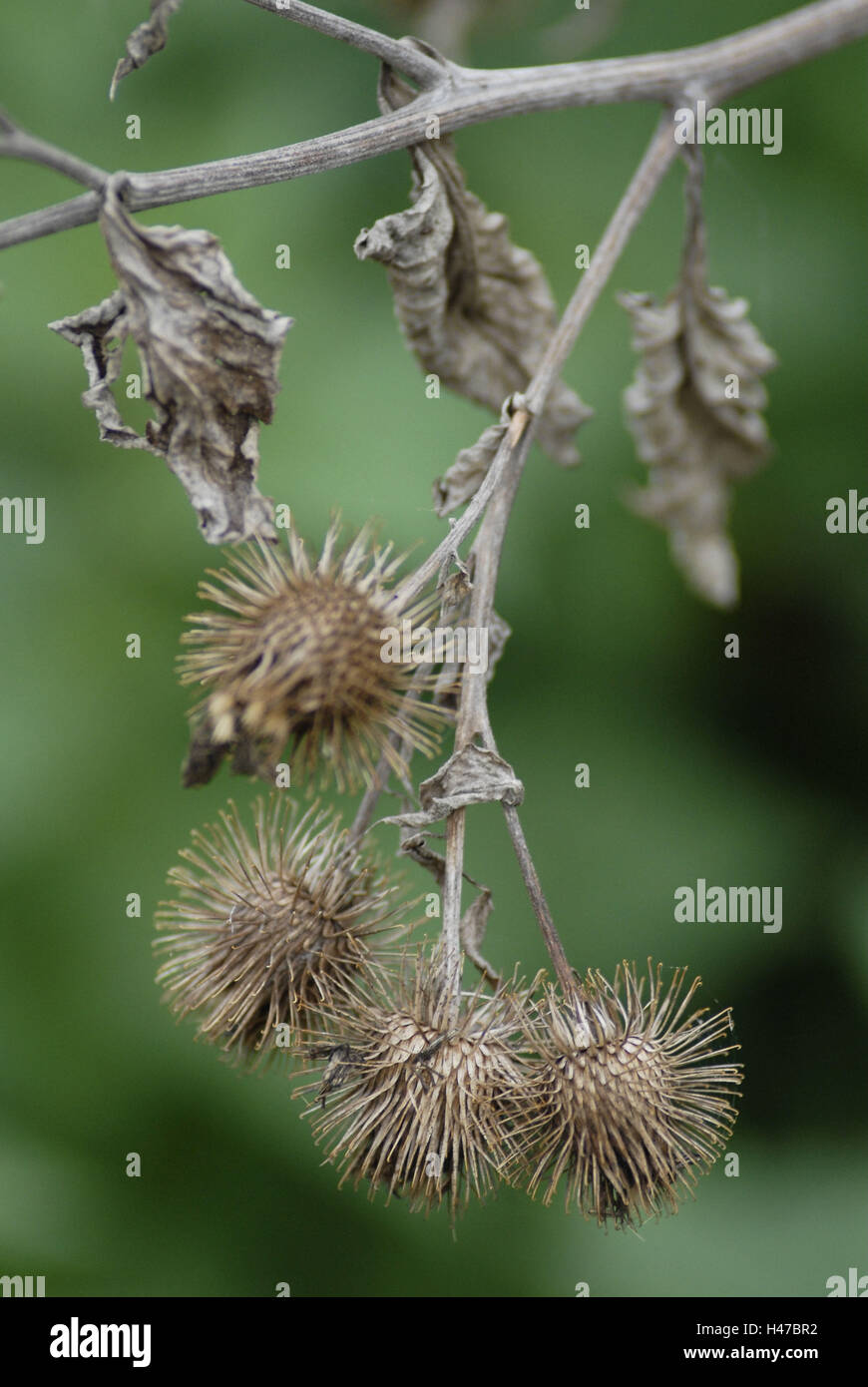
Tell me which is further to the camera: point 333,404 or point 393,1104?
point 333,404

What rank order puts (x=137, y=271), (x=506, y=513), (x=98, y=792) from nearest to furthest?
(x=137, y=271) → (x=506, y=513) → (x=98, y=792)

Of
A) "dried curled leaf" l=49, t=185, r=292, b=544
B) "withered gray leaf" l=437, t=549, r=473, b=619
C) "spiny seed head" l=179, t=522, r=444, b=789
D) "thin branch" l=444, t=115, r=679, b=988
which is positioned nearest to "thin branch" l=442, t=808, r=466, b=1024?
"thin branch" l=444, t=115, r=679, b=988

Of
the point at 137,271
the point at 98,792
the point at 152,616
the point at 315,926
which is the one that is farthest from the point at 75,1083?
the point at 137,271

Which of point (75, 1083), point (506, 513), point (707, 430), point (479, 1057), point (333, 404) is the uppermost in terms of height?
point (333, 404)

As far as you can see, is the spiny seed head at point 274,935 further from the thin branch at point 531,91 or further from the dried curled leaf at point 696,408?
the dried curled leaf at point 696,408

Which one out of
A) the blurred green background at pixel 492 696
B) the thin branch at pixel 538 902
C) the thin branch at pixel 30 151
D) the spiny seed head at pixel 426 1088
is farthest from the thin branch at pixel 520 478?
the blurred green background at pixel 492 696

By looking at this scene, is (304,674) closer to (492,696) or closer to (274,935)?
(274,935)

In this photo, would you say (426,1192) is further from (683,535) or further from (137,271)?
(683,535)
